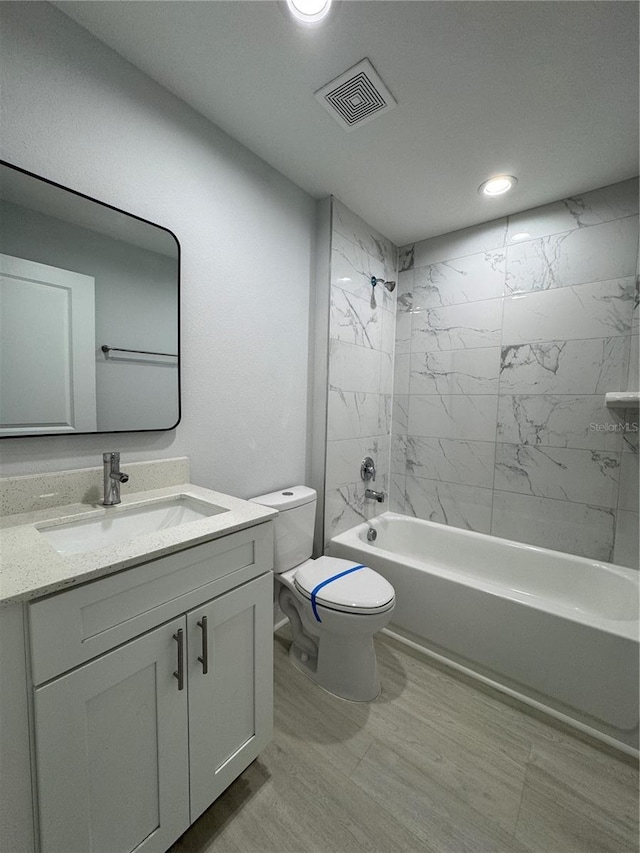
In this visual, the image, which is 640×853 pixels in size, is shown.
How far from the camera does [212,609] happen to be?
974 millimetres

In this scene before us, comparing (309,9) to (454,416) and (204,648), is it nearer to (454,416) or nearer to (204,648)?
(204,648)

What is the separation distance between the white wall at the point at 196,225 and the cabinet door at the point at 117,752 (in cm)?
67

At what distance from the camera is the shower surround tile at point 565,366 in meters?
1.86

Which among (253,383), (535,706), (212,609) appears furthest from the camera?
(253,383)

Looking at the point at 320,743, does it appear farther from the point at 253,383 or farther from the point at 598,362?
the point at 598,362

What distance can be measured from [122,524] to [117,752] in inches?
23.3

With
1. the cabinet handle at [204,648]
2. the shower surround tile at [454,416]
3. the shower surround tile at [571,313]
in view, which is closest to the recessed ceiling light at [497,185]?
the shower surround tile at [571,313]

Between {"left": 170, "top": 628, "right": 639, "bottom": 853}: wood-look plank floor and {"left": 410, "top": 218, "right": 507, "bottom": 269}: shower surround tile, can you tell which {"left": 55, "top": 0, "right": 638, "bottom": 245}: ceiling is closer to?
{"left": 410, "top": 218, "right": 507, "bottom": 269}: shower surround tile

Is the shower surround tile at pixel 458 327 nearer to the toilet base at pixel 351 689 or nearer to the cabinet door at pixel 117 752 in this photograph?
the toilet base at pixel 351 689

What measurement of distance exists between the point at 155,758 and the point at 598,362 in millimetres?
2508

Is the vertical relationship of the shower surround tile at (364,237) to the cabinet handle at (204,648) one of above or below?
above

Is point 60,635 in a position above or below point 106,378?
below

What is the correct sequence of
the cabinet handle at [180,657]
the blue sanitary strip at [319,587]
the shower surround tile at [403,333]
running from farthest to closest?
the shower surround tile at [403,333]
the blue sanitary strip at [319,587]
the cabinet handle at [180,657]

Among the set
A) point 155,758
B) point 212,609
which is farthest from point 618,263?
point 155,758
